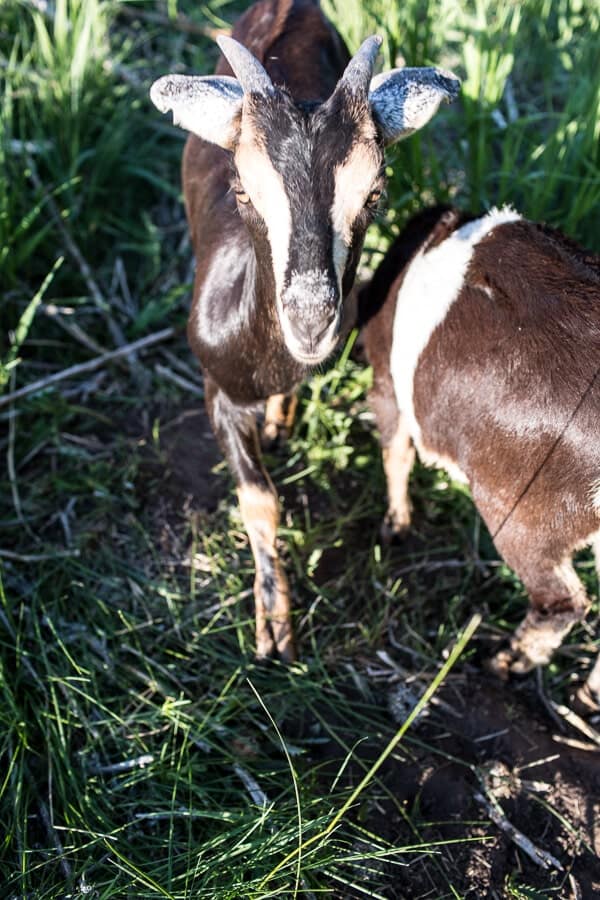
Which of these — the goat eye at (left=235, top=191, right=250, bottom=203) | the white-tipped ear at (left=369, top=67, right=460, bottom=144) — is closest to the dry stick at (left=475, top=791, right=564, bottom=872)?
the goat eye at (left=235, top=191, right=250, bottom=203)

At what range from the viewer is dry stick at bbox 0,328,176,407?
3604 mm

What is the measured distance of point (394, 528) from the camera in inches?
132

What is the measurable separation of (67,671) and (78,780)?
1.27ft

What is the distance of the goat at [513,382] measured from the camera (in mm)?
2344

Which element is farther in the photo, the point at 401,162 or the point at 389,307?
the point at 401,162

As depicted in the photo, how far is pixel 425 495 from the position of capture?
3.48m

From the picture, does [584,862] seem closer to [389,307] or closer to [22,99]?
[389,307]

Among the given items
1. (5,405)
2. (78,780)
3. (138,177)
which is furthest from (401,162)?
(78,780)

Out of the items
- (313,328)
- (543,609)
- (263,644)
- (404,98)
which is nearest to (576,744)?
(543,609)

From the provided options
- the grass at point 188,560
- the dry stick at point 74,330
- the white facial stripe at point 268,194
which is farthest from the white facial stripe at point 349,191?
the dry stick at point 74,330

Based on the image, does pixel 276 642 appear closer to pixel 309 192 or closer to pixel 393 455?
pixel 393 455

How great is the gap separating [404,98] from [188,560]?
1840 millimetres

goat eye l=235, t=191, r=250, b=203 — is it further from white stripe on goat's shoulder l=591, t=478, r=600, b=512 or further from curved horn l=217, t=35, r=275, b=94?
white stripe on goat's shoulder l=591, t=478, r=600, b=512

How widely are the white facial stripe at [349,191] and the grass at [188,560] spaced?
2.18ft
